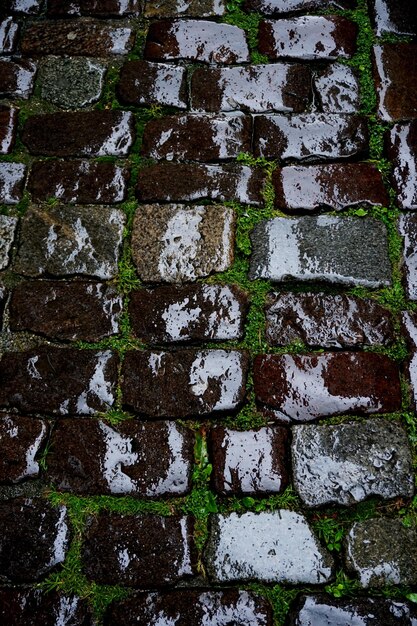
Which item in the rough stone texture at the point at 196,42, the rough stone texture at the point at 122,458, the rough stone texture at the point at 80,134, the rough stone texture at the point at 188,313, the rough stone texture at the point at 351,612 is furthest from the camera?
the rough stone texture at the point at 196,42

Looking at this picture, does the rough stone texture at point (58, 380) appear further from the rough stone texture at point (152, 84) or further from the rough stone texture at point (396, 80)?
the rough stone texture at point (396, 80)

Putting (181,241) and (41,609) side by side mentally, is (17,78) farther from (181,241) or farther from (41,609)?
(41,609)

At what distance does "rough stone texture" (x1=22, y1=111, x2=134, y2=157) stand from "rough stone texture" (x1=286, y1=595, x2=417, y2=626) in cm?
113

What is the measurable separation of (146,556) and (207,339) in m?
0.46

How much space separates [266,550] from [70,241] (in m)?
0.82

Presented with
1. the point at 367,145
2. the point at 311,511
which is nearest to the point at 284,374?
the point at 311,511

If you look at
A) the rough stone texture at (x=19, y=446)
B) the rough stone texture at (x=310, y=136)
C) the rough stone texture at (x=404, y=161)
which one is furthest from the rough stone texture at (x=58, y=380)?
the rough stone texture at (x=404, y=161)

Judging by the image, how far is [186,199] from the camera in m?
1.40

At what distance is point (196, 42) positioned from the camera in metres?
1.61

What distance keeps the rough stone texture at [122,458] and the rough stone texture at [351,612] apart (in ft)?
1.03

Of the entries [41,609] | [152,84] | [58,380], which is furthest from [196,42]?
[41,609]

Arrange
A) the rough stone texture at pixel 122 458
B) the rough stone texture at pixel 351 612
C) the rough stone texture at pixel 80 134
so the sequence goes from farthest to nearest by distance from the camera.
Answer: the rough stone texture at pixel 80 134 < the rough stone texture at pixel 122 458 < the rough stone texture at pixel 351 612

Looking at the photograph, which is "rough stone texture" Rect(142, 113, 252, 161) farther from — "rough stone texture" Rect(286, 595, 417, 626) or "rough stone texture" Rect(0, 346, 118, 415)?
"rough stone texture" Rect(286, 595, 417, 626)

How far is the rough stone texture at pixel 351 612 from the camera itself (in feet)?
3.47
